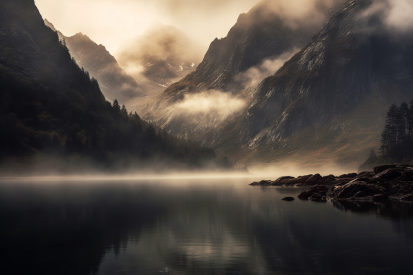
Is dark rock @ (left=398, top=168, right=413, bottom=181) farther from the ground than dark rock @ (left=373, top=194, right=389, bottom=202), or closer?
farther from the ground

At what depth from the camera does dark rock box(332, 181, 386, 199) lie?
71.8 meters

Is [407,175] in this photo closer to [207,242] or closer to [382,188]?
[382,188]

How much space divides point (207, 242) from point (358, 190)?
47.9m

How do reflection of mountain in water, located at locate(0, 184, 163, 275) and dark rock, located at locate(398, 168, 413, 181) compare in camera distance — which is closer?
reflection of mountain in water, located at locate(0, 184, 163, 275)

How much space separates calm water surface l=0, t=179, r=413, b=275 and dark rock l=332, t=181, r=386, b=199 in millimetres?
15875

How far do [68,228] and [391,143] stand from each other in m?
175

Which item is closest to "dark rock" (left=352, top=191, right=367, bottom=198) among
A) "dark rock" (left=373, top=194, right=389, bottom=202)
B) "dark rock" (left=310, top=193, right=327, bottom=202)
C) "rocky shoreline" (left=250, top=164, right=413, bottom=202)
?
"rocky shoreline" (left=250, top=164, right=413, bottom=202)

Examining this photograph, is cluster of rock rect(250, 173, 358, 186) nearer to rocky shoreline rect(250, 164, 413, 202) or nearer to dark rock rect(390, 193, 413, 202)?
rocky shoreline rect(250, 164, 413, 202)

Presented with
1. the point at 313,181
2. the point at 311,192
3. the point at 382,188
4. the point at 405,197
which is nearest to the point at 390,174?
the point at 382,188

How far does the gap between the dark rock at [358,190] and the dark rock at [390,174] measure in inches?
138

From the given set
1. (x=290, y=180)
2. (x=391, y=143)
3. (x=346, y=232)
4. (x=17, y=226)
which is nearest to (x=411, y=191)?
(x=346, y=232)

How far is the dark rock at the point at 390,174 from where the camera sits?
241 ft

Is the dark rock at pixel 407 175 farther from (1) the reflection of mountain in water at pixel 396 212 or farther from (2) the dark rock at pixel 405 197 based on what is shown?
(1) the reflection of mountain in water at pixel 396 212

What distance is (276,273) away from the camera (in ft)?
82.0
